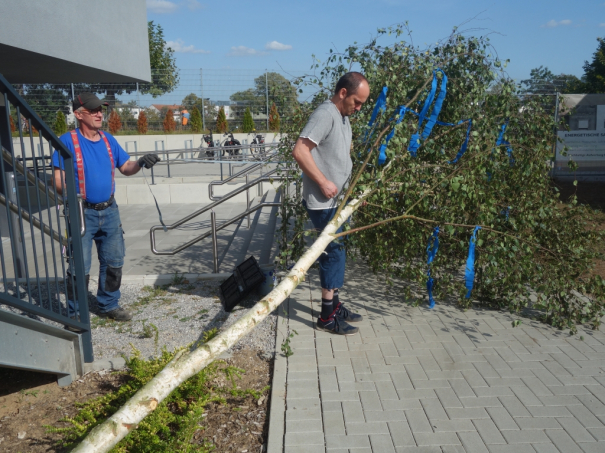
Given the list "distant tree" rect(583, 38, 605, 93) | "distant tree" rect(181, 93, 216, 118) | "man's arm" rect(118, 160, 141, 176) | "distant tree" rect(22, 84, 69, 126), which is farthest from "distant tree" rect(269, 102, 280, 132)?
"distant tree" rect(583, 38, 605, 93)

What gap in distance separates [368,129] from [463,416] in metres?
2.28

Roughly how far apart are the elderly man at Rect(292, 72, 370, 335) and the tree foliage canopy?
201 millimetres

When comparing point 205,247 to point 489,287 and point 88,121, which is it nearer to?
point 88,121

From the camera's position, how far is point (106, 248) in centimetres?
427

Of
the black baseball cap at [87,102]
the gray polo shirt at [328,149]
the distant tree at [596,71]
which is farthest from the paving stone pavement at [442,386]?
the distant tree at [596,71]

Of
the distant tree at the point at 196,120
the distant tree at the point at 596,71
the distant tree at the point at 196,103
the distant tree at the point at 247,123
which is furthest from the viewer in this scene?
the distant tree at the point at 596,71

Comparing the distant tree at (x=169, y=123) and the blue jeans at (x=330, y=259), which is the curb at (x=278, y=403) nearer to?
the blue jeans at (x=330, y=259)

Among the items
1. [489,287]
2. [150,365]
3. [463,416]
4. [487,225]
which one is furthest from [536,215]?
[150,365]

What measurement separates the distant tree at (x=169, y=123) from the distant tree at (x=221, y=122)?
195cm

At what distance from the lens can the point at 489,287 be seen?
4.39 meters

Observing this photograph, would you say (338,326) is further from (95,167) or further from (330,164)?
(95,167)

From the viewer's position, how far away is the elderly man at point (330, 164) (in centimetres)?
347

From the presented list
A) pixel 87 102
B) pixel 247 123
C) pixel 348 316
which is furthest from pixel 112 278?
pixel 247 123

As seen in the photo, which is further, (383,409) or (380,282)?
(380,282)
